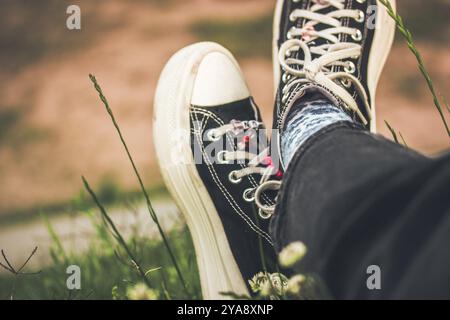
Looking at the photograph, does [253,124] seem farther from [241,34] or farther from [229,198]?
[241,34]

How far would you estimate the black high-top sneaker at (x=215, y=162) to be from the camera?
125cm

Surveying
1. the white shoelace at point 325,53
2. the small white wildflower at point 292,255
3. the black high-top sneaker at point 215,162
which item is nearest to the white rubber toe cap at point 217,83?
the black high-top sneaker at point 215,162

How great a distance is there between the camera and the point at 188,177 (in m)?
1.31

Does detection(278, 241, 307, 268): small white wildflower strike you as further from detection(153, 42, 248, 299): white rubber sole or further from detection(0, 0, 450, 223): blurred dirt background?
detection(0, 0, 450, 223): blurred dirt background

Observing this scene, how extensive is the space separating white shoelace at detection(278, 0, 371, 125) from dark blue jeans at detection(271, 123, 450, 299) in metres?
0.53

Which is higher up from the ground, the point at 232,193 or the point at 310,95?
the point at 310,95

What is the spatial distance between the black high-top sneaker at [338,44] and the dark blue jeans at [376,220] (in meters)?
0.62

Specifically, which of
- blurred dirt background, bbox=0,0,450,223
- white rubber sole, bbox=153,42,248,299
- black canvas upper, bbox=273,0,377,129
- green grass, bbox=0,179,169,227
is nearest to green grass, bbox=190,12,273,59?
blurred dirt background, bbox=0,0,450,223

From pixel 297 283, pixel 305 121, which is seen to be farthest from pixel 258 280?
pixel 297 283

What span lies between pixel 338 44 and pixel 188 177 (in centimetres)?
54

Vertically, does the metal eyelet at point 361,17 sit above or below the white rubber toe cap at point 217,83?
above

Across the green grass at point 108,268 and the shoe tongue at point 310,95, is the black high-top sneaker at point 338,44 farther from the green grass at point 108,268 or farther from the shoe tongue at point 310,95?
the green grass at point 108,268

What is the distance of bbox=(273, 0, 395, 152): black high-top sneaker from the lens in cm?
147
